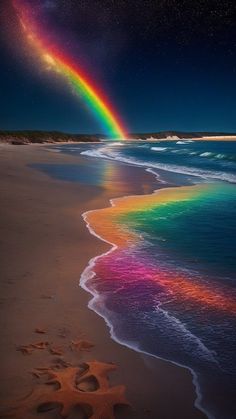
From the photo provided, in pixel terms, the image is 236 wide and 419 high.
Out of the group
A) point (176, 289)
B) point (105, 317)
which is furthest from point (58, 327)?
point (176, 289)

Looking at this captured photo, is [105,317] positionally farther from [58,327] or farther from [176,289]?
[176,289]

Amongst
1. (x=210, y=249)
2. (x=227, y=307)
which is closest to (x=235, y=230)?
(x=210, y=249)

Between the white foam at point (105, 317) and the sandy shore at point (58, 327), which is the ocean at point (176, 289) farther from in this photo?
the sandy shore at point (58, 327)

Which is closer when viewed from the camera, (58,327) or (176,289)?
(58,327)

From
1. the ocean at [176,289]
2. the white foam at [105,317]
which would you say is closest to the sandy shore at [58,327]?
the white foam at [105,317]

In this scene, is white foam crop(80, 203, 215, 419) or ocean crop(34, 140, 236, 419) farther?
ocean crop(34, 140, 236, 419)

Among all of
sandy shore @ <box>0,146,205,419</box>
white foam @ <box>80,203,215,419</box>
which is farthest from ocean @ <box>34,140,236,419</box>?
sandy shore @ <box>0,146,205,419</box>

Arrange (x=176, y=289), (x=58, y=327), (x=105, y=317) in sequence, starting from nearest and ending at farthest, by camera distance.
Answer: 1. (x=58, y=327)
2. (x=105, y=317)
3. (x=176, y=289)

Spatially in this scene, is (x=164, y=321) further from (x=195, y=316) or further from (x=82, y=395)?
(x=82, y=395)

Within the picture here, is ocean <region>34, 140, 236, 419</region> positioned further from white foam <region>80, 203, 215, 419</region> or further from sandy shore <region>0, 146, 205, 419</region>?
sandy shore <region>0, 146, 205, 419</region>
